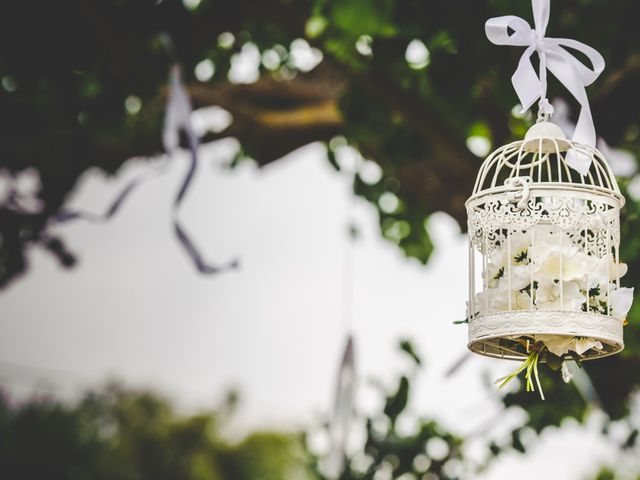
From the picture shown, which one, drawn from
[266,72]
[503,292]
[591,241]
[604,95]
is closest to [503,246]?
[503,292]

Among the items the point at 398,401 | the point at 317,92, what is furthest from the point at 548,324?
the point at 317,92

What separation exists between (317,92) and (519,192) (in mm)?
3020

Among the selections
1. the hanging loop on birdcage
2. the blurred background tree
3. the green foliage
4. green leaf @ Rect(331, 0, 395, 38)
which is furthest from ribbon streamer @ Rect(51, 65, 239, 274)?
the green foliage

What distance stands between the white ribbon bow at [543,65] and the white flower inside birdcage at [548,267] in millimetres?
40

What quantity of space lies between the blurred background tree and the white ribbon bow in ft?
3.08

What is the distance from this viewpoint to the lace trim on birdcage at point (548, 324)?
6.00 ft

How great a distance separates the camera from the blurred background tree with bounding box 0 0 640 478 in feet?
11.4

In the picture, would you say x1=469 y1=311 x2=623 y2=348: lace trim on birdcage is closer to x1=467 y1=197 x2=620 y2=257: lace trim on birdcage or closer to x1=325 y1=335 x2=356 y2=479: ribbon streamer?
x1=467 y1=197 x2=620 y2=257: lace trim on birdcage

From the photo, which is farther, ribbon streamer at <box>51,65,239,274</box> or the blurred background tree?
the blurred background tree

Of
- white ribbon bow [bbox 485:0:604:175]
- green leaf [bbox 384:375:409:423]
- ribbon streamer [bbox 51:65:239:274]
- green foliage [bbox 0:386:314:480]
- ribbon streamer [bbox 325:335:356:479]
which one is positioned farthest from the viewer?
green foliage [bbox 0:386:314:480]

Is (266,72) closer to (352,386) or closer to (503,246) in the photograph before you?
(352,386)

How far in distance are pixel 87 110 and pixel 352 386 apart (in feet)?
5.73

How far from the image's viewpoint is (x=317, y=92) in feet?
15.9

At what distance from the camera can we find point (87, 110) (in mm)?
4578
